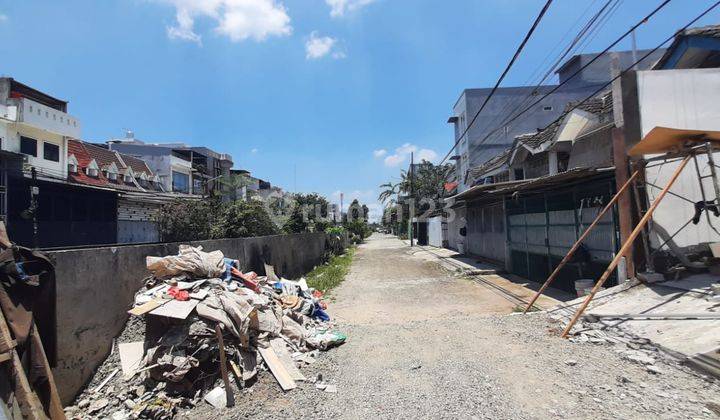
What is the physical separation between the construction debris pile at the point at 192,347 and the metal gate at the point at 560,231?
6375mm

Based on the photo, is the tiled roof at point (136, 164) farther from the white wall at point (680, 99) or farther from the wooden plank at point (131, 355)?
the white wall at point (680, 99)

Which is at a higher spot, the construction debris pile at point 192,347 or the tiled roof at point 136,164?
the tiled roof at point 136,164

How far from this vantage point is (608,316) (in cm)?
596

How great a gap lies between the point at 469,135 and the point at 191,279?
105 ft

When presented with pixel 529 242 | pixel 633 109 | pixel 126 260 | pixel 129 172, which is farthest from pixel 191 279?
pixel 129 172

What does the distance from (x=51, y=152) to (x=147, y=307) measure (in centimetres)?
2462

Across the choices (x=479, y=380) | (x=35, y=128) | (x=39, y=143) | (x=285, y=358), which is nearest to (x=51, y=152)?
(x=39, y=143)

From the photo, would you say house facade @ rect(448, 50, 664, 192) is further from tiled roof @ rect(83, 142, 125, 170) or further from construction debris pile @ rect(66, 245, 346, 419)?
construction debris pile @ rect(66, 245, 346, 419)

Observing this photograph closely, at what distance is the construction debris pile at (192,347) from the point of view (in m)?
4.17

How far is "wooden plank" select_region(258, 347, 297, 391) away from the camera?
4.54 metres

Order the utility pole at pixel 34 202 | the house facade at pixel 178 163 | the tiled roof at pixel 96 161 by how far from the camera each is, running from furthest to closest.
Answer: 1. the house facade at pixel 178 163
2. the tiled roof at pixel 96 161
3. the utility pole at pixel 34 202

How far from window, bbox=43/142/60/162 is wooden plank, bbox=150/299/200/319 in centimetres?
2419

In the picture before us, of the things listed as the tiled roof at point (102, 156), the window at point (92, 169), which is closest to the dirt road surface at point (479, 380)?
the window at point (92, 169)

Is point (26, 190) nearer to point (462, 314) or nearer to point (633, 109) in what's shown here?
point (462, 314)
